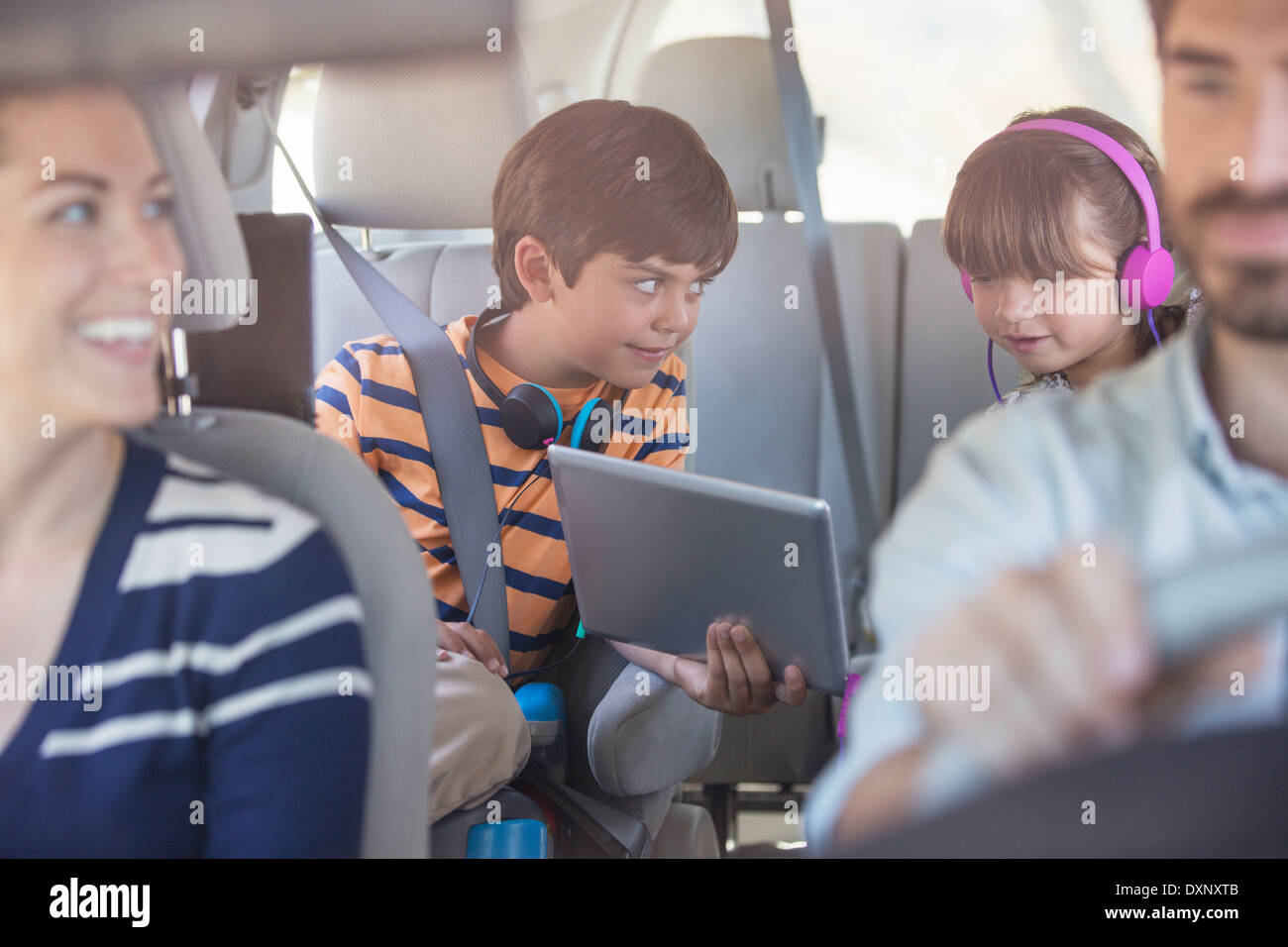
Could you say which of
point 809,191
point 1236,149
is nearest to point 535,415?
point 809,191

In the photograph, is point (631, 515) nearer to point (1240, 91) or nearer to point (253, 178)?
point (253, 178)

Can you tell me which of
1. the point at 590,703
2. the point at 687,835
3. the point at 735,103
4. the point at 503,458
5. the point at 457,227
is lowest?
the point at 687,835

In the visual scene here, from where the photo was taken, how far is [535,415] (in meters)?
1.07

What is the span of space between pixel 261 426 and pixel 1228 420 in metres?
0.77

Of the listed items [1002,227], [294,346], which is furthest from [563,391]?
[1002,227]

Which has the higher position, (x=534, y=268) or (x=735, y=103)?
(x=735, y=103)

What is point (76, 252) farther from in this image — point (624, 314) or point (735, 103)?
point (735, 103)

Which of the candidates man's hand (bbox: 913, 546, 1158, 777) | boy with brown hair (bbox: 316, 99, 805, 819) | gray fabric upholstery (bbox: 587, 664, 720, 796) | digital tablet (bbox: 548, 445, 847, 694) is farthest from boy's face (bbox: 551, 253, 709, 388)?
man's hand (bbox: 913, 546, 1158, 777)

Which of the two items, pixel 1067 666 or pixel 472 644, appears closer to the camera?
pixel 1067 666

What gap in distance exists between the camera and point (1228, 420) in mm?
766

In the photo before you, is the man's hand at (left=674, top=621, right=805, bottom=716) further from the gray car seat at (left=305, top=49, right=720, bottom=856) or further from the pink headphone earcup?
the pink headphone earcup

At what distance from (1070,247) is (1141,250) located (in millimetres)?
57

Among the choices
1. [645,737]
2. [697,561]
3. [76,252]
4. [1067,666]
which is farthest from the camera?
[645,737]

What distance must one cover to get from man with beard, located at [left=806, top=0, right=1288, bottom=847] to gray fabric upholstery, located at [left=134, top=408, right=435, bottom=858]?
0.37 meters
